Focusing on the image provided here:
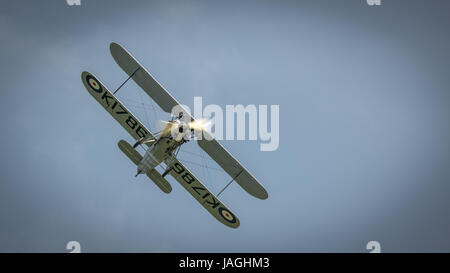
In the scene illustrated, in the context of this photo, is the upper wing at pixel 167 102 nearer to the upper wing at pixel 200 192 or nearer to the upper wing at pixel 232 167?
the upper wing at pixel 232 167

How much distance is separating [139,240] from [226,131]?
35.8 feet

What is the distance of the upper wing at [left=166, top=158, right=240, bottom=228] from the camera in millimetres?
17609

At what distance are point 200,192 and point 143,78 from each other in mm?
4267

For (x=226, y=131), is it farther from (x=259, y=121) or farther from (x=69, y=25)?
(x=69, y=25)

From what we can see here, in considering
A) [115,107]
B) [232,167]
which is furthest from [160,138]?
[232,167]

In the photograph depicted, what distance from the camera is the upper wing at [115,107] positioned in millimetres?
16656

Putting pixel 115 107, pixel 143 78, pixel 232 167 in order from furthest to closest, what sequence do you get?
pixel 232 167
pixel 115 107
pixel 143 78

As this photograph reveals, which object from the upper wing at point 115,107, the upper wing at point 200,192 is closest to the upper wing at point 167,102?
the upper wing at point 115,107

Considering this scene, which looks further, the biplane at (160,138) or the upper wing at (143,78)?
the upper wing at (143,78)

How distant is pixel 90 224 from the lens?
29.9 metres

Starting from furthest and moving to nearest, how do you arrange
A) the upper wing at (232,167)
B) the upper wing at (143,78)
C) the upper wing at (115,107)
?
the upper wing at (232,167) → the upper wing at (115,107) → the upper wing at (143,78)

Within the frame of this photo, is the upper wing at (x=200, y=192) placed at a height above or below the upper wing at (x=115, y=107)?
below

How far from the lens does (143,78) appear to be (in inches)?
656

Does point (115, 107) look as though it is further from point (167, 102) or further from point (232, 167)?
point (232, 167)
